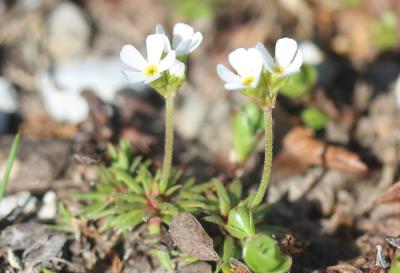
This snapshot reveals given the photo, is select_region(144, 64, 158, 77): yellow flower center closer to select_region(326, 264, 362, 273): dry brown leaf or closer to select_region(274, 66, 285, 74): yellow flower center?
select_region(274, 66, 285, 74): yellow flower center

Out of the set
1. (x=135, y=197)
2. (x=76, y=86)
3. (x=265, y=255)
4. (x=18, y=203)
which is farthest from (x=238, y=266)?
(x=76, y=86)

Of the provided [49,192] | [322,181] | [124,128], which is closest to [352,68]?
[322,181]

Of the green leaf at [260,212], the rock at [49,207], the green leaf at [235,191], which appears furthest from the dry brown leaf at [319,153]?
the rock at [49,207]

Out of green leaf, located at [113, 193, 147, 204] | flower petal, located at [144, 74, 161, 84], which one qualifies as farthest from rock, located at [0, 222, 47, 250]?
flower petal, located at [144, 74, 161, 84]

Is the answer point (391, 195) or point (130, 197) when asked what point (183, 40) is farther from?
point (391, 195)

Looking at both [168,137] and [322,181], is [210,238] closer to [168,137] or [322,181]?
[168,137]
